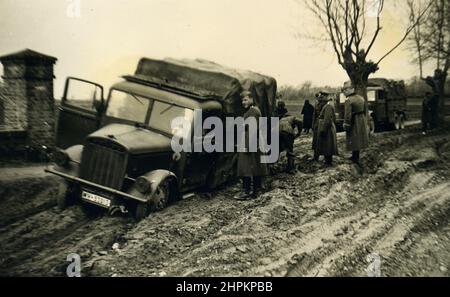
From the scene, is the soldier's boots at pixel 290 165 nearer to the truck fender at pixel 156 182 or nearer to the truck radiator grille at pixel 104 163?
the truck fender at pixel 156 182

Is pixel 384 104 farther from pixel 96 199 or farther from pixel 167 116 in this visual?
pixel 96 199

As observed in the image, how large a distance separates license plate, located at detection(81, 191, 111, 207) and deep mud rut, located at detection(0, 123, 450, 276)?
24 cm

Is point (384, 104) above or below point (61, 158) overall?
above

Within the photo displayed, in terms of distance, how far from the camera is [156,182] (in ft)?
22.6

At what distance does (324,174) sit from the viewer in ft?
30.1

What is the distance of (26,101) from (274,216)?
216 inches

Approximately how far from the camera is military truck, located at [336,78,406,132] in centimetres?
1720

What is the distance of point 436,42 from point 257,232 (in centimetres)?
1314

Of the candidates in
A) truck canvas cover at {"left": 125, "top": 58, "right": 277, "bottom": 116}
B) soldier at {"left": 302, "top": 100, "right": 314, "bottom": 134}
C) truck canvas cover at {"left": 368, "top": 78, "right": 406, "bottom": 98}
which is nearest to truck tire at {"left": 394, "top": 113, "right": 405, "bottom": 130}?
truck canvas cover at {"left": 368, "top": 78, "right": 406, "bottom": 98}

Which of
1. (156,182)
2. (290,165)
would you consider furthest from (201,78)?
(156,182)

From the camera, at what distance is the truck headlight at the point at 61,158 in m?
7.19

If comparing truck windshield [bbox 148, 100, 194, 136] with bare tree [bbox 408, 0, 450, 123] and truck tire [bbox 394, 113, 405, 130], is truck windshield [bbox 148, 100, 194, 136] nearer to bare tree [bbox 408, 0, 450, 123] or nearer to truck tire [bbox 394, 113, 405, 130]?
bare tree [bbox 408, 0, 450, 123]
